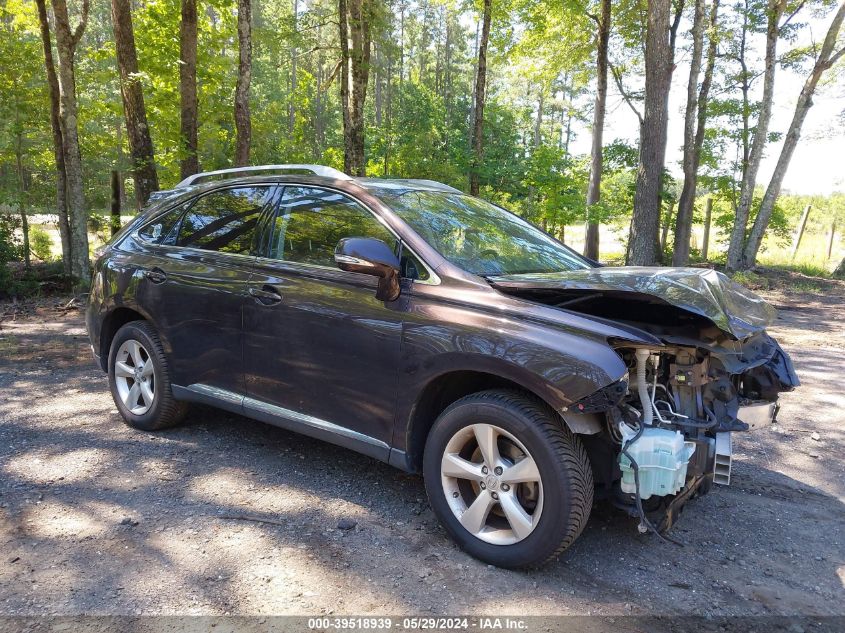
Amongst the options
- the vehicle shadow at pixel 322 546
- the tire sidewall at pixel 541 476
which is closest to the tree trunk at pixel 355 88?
the vehicle shadow at pixel 322 546

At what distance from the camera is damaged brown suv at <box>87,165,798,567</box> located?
2611mm

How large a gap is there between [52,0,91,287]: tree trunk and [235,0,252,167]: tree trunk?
3169 millimetres

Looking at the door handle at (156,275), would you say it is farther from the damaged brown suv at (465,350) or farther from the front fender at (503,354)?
the front fender at (503,354)

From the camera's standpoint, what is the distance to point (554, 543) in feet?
8.55

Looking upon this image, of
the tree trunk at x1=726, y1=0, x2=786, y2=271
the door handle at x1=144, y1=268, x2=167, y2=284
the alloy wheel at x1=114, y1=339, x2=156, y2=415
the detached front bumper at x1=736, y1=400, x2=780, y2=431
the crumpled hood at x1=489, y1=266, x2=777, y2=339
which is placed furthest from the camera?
A: the tree trunk at x1=726, y1=0, x2=786, y2=271

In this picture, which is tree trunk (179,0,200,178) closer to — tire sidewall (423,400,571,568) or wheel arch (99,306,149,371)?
wheel arch (99,306,149,371)

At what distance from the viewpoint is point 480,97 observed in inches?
633

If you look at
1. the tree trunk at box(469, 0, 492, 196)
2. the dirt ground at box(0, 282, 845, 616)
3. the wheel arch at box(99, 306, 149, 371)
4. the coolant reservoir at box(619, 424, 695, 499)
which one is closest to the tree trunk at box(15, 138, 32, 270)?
the dirt ground at box(0, 282, 845, 616)

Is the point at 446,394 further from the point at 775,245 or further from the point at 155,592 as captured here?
the point at 775,245

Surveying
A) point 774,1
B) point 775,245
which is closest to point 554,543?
point 774,1

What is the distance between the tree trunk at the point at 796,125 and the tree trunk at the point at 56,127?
17742 millimetres

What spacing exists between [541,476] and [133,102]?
35.3 feet

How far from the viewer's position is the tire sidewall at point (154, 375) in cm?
421

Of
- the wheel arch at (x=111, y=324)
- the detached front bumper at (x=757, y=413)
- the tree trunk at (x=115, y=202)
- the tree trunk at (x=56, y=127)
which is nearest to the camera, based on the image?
the detached front bumper at (x=757, y=413)
